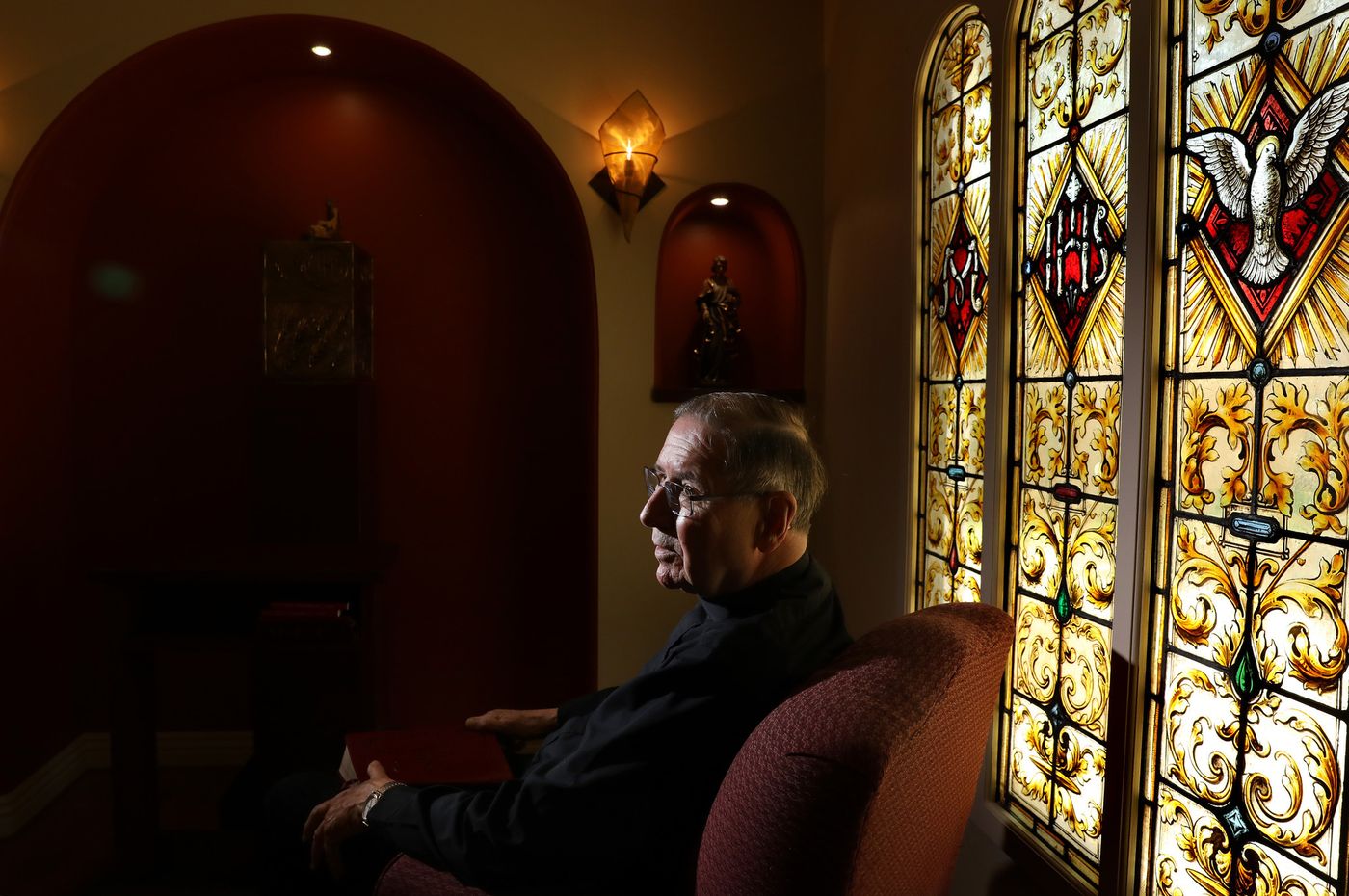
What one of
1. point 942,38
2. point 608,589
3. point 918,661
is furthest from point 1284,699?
point 608,589

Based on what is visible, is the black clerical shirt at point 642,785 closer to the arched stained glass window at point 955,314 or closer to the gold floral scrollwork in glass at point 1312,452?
the gold floral scrollwork in glass at point 1312,452

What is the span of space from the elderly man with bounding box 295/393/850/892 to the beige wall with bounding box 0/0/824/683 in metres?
1.76

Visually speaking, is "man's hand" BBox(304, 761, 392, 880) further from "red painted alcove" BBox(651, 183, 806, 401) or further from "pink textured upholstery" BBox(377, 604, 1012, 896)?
"red painted alcove" BBox(651, 183, 806, 401)

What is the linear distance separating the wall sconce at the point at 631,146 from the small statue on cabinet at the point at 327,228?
1.00m

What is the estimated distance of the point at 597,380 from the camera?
342cm

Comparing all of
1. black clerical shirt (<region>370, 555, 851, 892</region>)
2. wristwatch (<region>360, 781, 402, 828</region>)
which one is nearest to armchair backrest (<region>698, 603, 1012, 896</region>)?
black clerical shirt (<region>370, 555, 851, 892</region>)

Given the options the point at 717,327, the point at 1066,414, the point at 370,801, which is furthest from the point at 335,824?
the point at 717,327

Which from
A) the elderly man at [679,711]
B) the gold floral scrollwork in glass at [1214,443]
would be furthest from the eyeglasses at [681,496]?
the gold floral scrollwork in glass at [1214,443]

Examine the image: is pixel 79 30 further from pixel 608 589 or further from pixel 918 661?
pixel 918 661

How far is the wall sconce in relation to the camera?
128 inches

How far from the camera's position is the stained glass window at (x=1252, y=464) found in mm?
1315

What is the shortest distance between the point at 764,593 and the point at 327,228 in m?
2.46

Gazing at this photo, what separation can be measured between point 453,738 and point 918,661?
1.03 meters

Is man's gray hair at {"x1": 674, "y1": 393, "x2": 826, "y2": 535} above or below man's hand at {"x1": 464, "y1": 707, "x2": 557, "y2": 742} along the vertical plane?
above
